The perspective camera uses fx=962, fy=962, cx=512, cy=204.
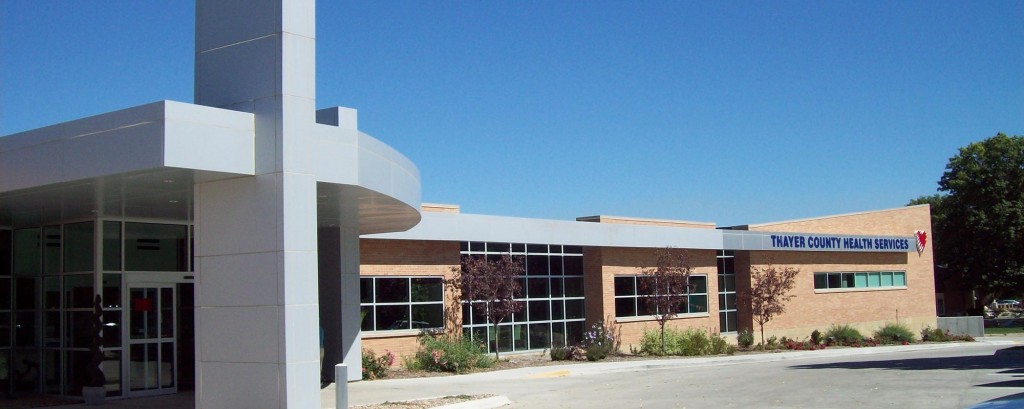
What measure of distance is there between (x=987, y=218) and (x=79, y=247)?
192ft

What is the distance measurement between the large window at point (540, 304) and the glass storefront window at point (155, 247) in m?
10.7

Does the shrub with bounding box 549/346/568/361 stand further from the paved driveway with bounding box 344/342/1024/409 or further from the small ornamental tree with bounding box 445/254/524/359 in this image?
the small ornamental tree with bounding box 445/254/524/359

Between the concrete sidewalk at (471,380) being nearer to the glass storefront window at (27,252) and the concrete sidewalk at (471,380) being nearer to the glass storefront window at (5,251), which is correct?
the glass storefront window at (27,252)

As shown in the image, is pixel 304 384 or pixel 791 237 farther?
pixel 791 237

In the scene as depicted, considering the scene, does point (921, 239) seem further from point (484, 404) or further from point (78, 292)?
point (78, 292)

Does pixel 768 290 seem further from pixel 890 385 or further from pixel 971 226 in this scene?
pixel 971 226

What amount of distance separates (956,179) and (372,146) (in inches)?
2327

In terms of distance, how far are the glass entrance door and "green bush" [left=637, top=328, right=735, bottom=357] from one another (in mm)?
17729

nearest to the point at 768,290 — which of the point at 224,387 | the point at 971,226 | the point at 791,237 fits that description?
the point at 791,237

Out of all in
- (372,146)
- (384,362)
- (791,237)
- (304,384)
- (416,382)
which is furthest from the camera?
(791,237)

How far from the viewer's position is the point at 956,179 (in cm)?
6469

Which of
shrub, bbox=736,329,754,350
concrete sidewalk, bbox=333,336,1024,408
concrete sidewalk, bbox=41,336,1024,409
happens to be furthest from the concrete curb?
shrub, bbox=736,329,754,350

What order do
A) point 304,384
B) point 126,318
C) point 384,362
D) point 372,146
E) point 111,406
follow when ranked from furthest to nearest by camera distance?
point 384,362, point 126,318, point 111,406, point 372,146, point 304,384

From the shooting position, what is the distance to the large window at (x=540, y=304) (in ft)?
95.2
